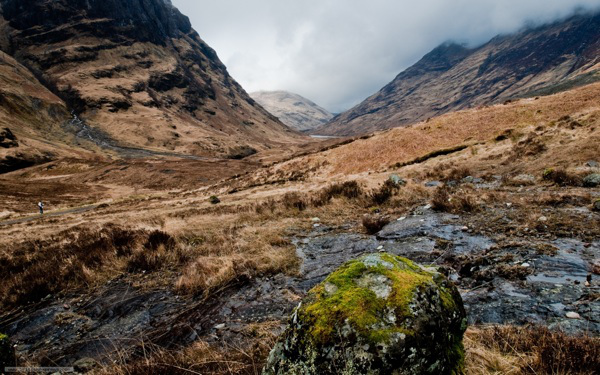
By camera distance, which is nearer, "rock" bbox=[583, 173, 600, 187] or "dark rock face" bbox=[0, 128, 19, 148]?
"rock" bbox=[583, 173, 600, 187]

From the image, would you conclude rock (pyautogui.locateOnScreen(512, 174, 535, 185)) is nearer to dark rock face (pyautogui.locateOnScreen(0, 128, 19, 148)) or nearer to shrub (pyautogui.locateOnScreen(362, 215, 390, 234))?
shrub (pyautogui.locateOnScreen(362, 215, 390, 234))

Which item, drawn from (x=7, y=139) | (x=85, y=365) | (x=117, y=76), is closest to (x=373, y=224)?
(x=85, y=365)

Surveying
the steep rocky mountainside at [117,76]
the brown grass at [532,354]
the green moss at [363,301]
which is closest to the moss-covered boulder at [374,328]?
the green moss at [363,301]

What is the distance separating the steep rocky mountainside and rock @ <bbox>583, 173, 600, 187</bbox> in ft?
357

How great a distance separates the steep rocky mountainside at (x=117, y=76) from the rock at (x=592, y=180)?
357 feet

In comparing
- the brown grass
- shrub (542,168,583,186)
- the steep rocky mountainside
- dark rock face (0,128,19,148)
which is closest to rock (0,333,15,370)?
the brown grass

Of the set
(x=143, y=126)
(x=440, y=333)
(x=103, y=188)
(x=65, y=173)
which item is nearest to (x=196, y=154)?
(x=143, y=126)

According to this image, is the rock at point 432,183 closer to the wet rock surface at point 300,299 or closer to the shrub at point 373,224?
the shrub at point 373,224

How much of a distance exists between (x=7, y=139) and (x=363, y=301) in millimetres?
106716

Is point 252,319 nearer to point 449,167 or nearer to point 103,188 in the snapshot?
point 449,167

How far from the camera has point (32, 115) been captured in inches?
4232

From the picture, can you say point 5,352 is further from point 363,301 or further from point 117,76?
point 117,76

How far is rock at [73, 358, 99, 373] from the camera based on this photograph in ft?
13.8

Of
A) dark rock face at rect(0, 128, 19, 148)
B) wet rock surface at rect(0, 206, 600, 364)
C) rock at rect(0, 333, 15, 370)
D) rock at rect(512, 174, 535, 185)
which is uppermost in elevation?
dark rock face at rect(0, 128, 19, 148)
